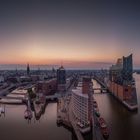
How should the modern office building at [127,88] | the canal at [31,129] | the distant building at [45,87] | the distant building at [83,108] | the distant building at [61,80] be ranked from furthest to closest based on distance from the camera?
the distant building at [61,80] < the distant building at [45,87] < the modern office building at [127,88] < the distant building at [83,108] < the canal at [31,129]

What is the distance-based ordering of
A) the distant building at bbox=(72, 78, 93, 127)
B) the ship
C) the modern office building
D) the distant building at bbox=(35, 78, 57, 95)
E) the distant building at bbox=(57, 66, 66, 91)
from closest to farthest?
the distant building at bbox=(72, 78, 93, 127) → the ship → the modern office building → the distant building at bbox=(35, 78, 57, 95) → the distant building at bbox=(57, 66, 66, 91)

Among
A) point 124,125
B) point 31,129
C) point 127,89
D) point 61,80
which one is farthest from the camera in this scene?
point 61,80

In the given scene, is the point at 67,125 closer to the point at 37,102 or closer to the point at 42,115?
the point at 42,115

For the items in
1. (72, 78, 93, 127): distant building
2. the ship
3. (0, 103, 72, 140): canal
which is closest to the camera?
(0, 103, 72, 140): canal

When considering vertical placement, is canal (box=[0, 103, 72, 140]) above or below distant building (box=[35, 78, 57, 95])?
below

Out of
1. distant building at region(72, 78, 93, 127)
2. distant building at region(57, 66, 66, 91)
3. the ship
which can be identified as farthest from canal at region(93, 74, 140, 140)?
distant building at region(57, 66, 66, 91)

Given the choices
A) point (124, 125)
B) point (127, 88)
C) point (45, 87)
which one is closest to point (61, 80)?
point (45, 87)

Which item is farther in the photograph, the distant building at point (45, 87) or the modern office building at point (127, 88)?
the distant building at point (45, 87)

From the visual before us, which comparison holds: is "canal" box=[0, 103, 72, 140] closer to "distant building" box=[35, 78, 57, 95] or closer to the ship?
the ship

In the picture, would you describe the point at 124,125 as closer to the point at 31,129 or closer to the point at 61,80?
the point at 31,129

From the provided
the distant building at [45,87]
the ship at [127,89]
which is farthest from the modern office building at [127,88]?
the distant building at [45,87]

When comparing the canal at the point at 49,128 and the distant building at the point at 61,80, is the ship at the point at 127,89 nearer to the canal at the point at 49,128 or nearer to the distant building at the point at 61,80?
the canal at the point at 49,128

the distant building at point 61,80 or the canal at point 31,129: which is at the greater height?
the distant building at point 61,80
